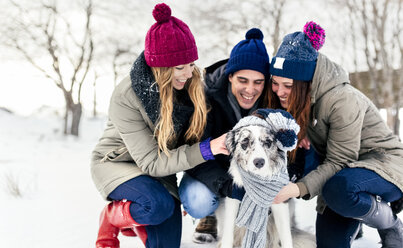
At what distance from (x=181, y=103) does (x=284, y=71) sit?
0.82m

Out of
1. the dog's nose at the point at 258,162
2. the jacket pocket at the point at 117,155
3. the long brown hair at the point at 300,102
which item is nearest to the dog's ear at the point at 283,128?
the dog's nose at the point at 258,162

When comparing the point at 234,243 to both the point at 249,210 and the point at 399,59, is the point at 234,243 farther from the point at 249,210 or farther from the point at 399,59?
the point at 399,59

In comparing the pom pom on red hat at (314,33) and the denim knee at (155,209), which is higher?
the pom pom on red hat at (314,33)

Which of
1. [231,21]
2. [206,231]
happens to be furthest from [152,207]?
[231,21]

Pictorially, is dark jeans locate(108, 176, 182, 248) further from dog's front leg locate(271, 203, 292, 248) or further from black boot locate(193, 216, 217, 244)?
dog's front leg locate(271, 203, 292, 248)

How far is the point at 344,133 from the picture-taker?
235 centimetres

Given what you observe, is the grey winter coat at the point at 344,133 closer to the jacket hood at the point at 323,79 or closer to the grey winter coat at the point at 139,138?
Answer: the jacket hood at the point at 323,79

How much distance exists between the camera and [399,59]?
9023 mm

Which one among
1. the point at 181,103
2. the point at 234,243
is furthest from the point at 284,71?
the point at 234,243

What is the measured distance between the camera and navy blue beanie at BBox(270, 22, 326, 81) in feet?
7.85

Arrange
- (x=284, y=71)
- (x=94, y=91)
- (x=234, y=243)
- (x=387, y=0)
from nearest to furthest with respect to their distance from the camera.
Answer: (x=284, y=71), (x=234, y=243), (x=387, y=0), (x=94, y=91)

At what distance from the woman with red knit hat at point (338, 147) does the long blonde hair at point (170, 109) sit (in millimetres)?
596

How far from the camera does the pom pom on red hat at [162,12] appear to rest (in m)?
2.27

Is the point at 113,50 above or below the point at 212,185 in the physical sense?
above
